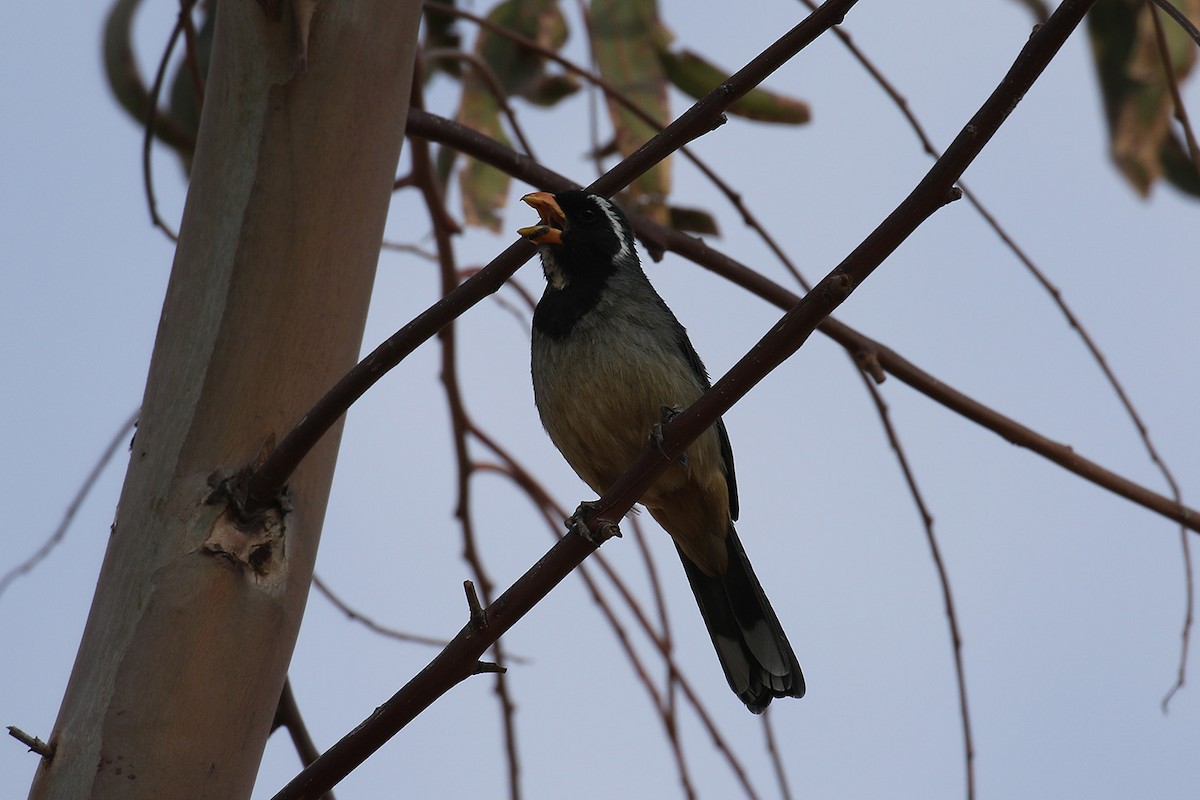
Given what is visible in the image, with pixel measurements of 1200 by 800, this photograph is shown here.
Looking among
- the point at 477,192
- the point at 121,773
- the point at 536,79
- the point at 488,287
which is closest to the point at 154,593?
the point at 121,773

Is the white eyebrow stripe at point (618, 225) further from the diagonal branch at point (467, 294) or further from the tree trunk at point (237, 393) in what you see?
the diagonal branch at point (467, 294)

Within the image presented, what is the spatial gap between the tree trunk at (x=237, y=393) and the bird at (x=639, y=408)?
2.72 ft

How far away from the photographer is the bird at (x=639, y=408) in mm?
3689

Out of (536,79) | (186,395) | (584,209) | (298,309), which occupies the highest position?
(536,79)

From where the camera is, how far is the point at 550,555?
2.22m

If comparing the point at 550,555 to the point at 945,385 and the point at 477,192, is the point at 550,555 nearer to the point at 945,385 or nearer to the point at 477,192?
the point at 945,385

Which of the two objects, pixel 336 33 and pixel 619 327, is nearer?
pixel 336 33

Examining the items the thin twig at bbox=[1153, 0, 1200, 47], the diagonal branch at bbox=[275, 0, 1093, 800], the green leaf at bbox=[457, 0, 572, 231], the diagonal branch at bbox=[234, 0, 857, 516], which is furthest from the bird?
the thin twig at bbox=[1153, 0, 1200, 47]

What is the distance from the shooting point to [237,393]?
2486mm

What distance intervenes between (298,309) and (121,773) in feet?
2.96

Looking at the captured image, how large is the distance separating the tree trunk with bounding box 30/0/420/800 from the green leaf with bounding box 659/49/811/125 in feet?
5.68

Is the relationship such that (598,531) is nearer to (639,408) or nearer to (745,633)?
(639,408)

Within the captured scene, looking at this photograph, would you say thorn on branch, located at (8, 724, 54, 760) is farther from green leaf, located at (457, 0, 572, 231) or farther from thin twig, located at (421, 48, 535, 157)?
green leaf, located at (457, 0, 572, 231)

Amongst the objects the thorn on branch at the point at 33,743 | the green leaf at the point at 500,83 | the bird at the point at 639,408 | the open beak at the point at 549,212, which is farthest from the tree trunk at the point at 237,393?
the green leaf at the point at 500,83
